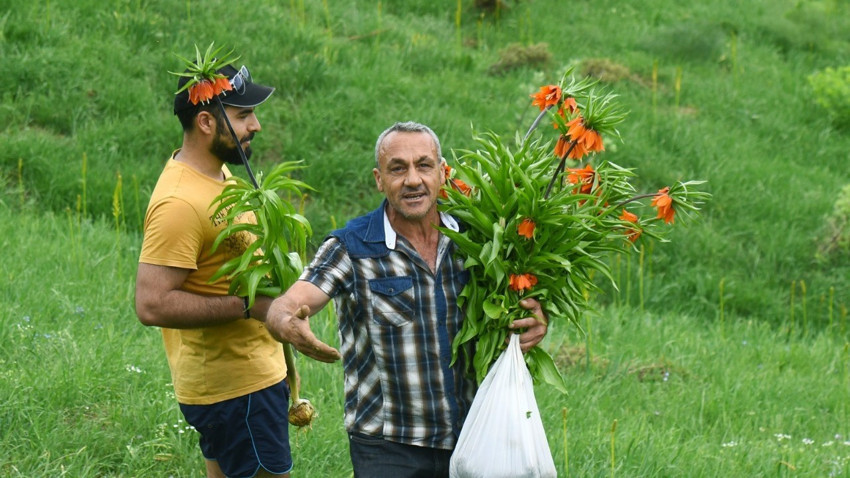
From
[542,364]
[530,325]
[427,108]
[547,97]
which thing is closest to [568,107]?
[547,97]

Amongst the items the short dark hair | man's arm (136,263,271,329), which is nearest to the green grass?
man's arm (136,263,271,329)

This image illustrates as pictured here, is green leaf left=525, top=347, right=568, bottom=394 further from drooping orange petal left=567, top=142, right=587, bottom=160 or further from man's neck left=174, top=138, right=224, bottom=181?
man's neck left=174, top=138, right=224, bottom=181

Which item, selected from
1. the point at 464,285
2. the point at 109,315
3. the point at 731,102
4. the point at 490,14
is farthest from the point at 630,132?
the point at 464,285

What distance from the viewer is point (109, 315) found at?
621 cm

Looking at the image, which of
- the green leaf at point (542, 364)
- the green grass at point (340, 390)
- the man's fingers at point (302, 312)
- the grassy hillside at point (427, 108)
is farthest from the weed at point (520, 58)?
the man's fingers at point (302, 312)

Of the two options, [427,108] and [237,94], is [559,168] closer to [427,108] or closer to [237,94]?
[237,94]

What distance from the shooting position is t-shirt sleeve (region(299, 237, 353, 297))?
3.29 m

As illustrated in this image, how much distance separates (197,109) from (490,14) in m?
9.00

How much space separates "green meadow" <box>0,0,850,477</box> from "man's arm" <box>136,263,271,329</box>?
1.27 meters

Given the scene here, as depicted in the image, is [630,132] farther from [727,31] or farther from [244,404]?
[244,404]

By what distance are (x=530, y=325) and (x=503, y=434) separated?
383mm

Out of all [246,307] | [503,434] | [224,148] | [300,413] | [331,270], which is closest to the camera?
[503,434]

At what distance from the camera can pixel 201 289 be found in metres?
3.63

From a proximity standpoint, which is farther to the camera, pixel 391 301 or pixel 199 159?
pixel 199 159
